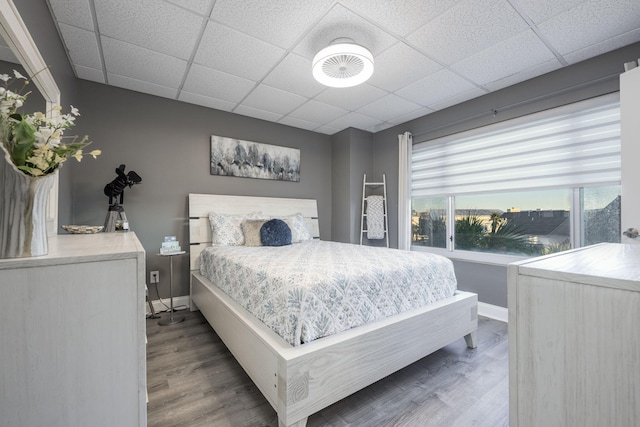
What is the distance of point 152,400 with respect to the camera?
1.55 meters

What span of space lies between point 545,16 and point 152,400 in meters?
3.54

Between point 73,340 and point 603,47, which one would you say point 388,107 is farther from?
point 73,340

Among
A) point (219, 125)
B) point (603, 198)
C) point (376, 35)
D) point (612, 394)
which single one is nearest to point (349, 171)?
point (219, 125)

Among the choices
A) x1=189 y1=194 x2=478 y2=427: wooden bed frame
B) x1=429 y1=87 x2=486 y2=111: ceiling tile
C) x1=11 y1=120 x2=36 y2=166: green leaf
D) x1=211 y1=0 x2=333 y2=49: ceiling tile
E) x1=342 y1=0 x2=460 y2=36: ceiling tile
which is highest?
x1=211 y1=0 x2=333 y2=49: ceiling tile

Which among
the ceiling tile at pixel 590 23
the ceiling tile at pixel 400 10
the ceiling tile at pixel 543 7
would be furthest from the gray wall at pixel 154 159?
the ceiling tile at pixel 590 23

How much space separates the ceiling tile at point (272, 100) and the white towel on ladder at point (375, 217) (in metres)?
1.80

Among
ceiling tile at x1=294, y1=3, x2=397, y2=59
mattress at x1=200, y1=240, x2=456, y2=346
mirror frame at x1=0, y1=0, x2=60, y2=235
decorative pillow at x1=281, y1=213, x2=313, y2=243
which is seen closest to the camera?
mirror frame at x1=0, y1=0, x2=60, y2=235

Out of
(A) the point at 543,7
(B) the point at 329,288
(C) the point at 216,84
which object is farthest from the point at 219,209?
(A) the point at 543,7

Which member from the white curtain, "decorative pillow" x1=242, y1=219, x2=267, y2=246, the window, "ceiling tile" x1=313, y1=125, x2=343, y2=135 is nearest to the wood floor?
"decorative pillow" x1=242, y1=219, x2=267, y2=246

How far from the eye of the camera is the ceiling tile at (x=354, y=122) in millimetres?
3678

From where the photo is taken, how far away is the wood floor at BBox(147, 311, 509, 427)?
1426 mm

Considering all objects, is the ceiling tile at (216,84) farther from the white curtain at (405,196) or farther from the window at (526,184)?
the window at (526,184)

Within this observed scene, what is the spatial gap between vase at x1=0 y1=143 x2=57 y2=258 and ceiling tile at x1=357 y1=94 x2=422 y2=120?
305 centimetres

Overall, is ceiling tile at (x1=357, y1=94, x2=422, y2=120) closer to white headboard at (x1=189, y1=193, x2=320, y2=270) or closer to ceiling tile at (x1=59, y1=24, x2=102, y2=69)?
white headboard at (x1=189, y1=193, x2=320, y2=270)
